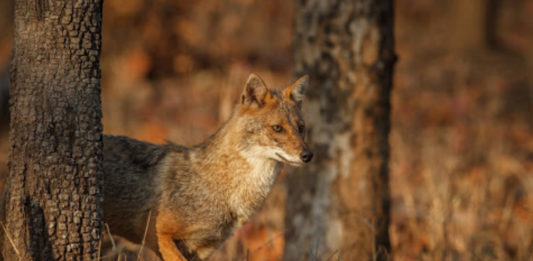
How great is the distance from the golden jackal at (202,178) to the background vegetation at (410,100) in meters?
1.99

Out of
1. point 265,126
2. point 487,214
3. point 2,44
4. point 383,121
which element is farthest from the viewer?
point 2,44

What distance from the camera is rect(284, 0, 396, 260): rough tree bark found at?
634cm

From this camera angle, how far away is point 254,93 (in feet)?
17.3

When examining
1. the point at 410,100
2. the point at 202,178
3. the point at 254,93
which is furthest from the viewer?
the point at 410,100

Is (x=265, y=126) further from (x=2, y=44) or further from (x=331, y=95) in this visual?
(x=2, y=44)

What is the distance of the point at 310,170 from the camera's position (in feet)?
22.0

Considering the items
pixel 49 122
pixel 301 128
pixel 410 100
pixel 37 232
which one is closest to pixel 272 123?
pixel 301 128

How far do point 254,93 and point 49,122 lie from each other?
6.11 feet

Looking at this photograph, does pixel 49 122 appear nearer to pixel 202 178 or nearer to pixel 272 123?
pixel 202 178

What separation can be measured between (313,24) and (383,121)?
1.25 meters

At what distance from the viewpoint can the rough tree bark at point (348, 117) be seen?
634 centimetres

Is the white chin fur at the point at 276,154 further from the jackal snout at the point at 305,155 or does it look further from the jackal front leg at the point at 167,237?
the jackal front leg at the point at 167,237

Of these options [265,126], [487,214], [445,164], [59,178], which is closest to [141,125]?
[445,164]

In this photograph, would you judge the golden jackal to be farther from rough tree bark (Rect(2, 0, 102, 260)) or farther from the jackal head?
rough tree bark (Rect(2, 0, 102, 260))
